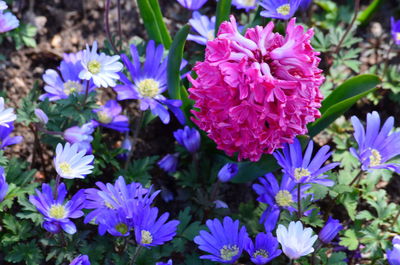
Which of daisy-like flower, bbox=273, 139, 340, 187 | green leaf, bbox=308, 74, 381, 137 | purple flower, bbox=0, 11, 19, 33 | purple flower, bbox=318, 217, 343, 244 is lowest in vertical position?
purple flower, bbox=318, 217, 343, 244

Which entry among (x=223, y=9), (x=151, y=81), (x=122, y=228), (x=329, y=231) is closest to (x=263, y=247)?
(x=329, y=231)

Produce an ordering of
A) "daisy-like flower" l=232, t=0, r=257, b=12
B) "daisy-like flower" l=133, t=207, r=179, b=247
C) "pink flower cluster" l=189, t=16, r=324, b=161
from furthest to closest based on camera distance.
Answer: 1. "daisy-like flower" l=232, t=0, r=257, b=12
2. "daisy-like flower" l=133, t=207, r=179, b=247
3. "pink flower cluster" l=189, t=16, r=324, b=161

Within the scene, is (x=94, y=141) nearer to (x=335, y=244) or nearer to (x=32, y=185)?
(x=32, y=185)

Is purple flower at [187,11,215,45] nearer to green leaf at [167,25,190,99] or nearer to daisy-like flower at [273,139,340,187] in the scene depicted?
green leaf at [167,25,190,99]

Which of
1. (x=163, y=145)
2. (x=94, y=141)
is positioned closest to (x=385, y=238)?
(x=163, y=145)

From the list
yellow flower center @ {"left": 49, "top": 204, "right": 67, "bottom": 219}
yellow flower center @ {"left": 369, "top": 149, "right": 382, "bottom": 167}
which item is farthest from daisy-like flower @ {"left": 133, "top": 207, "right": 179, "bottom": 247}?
yellow flower center @ {"left": 369, "top": 149, "right": 382, "bottom": 167}

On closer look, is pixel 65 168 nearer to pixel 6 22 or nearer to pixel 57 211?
pixel 57 211
